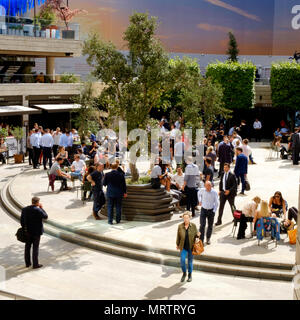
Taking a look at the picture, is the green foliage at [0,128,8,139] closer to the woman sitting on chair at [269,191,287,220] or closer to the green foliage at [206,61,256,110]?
the green foliage at [206,61,256,110]

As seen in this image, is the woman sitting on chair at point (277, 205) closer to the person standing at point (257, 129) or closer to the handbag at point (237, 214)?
the handbag at point (237, 214)

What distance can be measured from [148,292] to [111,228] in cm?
398

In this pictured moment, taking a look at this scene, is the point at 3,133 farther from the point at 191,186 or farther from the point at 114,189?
the point at 191,186

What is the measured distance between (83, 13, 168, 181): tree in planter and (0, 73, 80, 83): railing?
1600 cm

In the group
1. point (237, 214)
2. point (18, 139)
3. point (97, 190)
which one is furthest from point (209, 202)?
point (18, 139)

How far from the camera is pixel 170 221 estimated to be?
14.8 metres

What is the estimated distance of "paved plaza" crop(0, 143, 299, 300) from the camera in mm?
10312

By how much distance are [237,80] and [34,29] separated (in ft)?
42.4

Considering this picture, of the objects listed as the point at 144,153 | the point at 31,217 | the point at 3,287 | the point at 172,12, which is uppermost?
the point at 172,12

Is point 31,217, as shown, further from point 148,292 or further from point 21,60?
point 21,60

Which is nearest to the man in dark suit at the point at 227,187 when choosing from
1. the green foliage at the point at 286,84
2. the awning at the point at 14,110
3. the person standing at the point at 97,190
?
the person standing at the point at 97,190

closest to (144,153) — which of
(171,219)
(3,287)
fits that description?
(171,219)

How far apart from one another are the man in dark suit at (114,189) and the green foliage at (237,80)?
21808 millimetres
